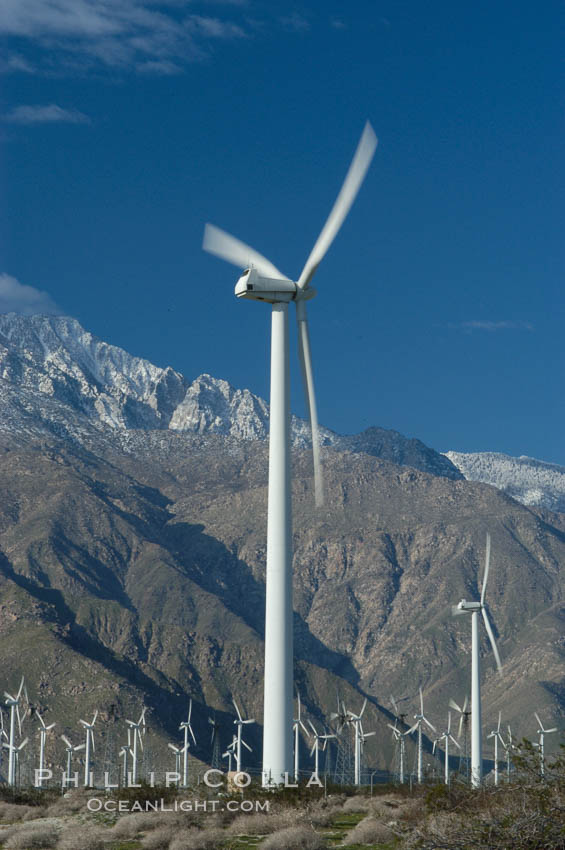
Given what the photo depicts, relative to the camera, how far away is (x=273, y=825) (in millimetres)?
34812

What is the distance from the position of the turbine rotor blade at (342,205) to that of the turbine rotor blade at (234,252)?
1.18 metres

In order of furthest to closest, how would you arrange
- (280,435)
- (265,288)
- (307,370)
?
1. (307,370)
2. (265,288)
3. (280,435)

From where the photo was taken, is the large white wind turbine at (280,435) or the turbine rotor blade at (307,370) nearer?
the large white wind turbine at (280,435)

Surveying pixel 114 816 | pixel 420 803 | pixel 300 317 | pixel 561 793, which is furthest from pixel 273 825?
pixel 300 317

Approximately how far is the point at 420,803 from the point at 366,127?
71.6 feet

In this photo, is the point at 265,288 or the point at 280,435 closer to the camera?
the point at 280,435

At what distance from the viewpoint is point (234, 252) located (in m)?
45.8

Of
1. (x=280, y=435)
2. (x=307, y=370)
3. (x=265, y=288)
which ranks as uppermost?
(x=265, y=288)

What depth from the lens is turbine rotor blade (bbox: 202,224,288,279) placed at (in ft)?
145

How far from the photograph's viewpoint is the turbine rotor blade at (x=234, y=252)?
44250 mm

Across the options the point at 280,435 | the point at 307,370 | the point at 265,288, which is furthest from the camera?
the point at 307,370

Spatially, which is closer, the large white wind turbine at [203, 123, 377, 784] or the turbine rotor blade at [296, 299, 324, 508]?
the large white wind turbine at [203, 123, 377, 784]

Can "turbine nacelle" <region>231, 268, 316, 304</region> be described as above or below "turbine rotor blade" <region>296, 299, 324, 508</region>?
above

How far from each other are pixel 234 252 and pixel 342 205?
456 cm
